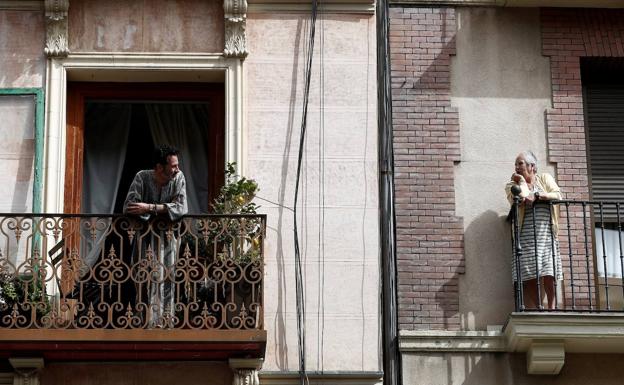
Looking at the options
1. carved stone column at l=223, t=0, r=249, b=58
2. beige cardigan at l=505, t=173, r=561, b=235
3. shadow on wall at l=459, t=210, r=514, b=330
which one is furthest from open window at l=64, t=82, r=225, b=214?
beige cardigan at l=505, t=173, r=561, b=235

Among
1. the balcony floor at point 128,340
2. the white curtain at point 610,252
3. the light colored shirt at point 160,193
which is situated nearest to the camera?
the balcony floor at point 128,340

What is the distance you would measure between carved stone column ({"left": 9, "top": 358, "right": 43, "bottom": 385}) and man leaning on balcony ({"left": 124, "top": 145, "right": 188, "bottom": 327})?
117cm

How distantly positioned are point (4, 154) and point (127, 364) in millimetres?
2630

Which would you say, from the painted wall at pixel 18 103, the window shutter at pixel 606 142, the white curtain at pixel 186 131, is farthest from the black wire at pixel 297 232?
the window shutter at pixel 606 142

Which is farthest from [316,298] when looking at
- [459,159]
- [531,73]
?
[531,73]

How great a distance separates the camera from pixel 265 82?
17859 millimetres

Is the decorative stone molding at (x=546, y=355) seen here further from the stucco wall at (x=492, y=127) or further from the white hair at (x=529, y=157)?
the white hair at (x=529, y=157)

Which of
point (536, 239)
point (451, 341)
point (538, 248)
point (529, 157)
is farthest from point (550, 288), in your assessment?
point (529, 157)

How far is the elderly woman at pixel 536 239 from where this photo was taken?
16922 mm

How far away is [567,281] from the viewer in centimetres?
1733

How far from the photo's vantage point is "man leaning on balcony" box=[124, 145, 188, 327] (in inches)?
642

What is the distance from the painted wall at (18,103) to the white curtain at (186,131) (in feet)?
4.38

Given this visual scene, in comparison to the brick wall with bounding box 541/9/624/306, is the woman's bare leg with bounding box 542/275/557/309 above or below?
below

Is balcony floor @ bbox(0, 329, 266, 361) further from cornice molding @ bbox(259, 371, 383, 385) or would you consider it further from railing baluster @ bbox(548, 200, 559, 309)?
railing baluster @ bbox(548, 200, 559, 309)
